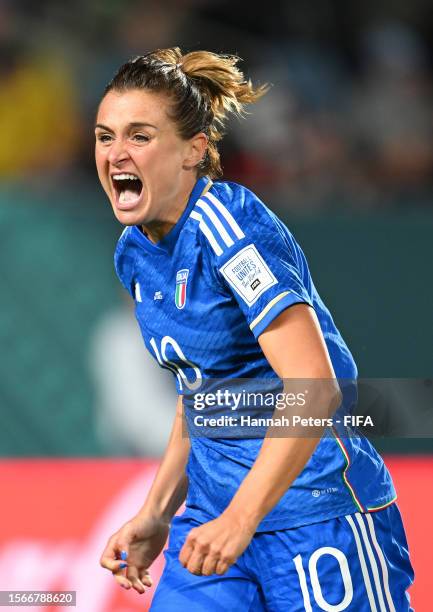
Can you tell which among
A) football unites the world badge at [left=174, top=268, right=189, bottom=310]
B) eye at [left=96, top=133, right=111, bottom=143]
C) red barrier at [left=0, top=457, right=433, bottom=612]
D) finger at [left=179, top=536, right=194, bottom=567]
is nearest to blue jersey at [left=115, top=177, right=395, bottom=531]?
football unites the world badge at [left=174, top=268, right=189, bottom=310]

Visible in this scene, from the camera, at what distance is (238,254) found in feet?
8.36

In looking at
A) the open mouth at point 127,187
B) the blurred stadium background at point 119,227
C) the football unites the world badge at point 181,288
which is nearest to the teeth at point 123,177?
the open mouth at point 127,187

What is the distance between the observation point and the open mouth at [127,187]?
277 cm

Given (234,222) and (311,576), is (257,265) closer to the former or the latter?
(234,222)

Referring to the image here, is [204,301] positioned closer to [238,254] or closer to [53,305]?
[238,254]

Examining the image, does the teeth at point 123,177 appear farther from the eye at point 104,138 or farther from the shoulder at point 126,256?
the shoulder at point 126,256

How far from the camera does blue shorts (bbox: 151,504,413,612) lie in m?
2.65

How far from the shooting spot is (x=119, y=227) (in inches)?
247

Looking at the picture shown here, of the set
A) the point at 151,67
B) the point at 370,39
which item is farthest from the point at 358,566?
the point at 370,39

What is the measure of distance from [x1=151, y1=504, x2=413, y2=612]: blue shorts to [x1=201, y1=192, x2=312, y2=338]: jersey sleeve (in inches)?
20.7

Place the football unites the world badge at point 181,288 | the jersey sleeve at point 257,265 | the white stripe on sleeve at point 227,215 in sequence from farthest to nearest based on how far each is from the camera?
the football unites the world badge at point 181,288, the white stripe on sleeve at point 227,215, the jersey sleeve at point 257,265

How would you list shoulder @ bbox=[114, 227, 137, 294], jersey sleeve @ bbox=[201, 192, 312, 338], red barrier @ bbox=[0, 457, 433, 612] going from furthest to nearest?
red barrier @ bbox=[0, 457, 433, 612]
shoulder @ bbox=[114, 227, 137, 294]
jersey sleeve @ bbox=[201, 192, 312, 338]

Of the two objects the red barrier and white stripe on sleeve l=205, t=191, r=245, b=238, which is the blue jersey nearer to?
white stripe on sleeve l=205, t=191, r=245, b=238

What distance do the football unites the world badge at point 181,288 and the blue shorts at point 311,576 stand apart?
1.83 feet
